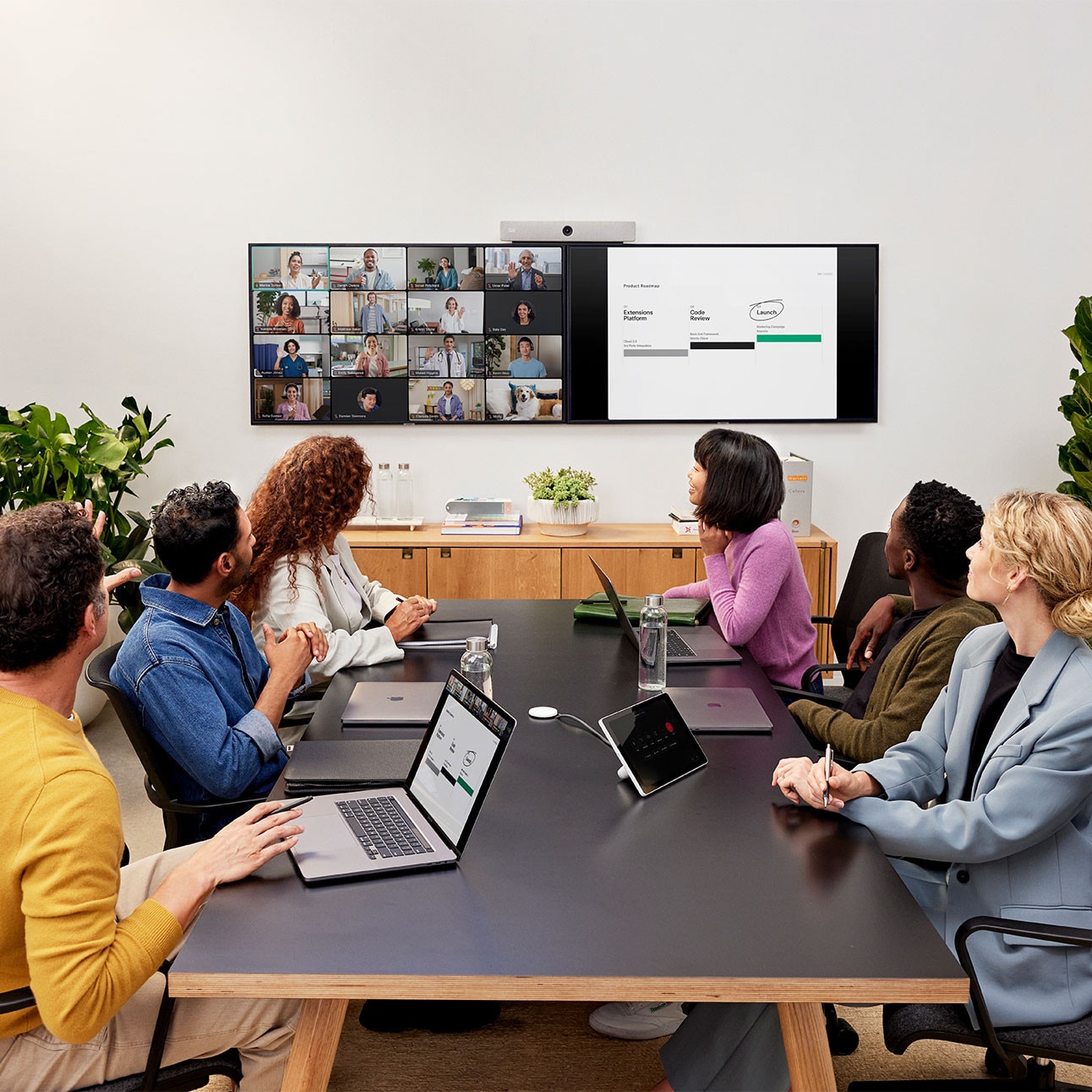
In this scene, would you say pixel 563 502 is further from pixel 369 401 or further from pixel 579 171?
pixel 579 171

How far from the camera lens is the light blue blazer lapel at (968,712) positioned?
2016 mm

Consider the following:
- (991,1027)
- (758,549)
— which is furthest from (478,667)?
(991,1027)

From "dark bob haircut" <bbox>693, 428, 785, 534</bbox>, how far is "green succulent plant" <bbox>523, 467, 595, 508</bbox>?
5.53ft

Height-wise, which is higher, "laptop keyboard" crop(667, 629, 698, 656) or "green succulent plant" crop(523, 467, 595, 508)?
"green succulent plant" crop(523, 467, 595, 508)

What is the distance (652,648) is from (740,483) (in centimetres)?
82

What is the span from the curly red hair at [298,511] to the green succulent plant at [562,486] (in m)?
1.93

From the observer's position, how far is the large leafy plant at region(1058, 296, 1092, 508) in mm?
4531

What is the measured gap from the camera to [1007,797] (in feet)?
5.87

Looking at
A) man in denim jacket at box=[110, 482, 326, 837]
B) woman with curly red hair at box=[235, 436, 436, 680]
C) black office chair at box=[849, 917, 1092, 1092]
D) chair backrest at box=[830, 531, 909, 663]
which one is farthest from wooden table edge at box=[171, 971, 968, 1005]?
chair backrest at box=[830, 531, 909, 663]

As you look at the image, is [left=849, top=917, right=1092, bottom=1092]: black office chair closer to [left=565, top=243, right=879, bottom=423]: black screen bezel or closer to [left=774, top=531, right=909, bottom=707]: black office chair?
[left=774, top=531, right=909, bottom=707]: black office chair

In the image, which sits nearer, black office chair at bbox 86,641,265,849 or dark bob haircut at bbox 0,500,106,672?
dark bob haircut at bbox 0,500,106,672

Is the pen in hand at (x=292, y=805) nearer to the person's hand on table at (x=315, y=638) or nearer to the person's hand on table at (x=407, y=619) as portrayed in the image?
the person's hand on table at (x=315, y=638)

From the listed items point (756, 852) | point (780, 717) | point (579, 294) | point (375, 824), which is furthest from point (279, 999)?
point (579, 294)

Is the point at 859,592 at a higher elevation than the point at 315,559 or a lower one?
lower
